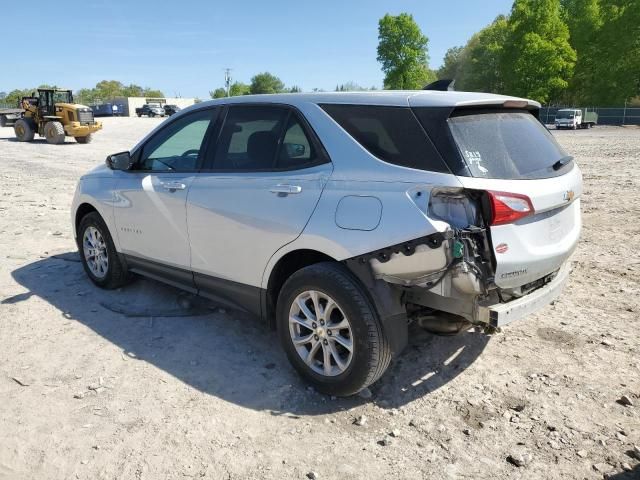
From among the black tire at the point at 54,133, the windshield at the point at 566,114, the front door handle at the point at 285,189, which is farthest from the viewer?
the windshield at the point at 566,114

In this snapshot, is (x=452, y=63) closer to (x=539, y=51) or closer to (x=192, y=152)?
(x=539, y=51)

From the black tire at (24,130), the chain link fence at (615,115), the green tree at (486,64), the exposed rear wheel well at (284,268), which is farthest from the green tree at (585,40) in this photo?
the exposed rear wheel well at (284,268)

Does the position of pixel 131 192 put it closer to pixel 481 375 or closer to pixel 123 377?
pixel 123 377

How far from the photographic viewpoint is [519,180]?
301cm

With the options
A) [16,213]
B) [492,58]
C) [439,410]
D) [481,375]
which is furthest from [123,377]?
[492,58]

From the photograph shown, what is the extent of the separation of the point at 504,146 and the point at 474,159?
340 millimetres

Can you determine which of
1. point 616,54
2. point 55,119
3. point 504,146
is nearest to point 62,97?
point 55,119

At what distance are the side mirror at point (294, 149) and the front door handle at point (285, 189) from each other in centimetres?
23

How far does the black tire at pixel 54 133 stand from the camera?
24.4 m

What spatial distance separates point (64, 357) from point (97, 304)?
3.41ft

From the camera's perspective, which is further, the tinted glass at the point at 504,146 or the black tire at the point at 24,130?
the black tire at the point at 24,130

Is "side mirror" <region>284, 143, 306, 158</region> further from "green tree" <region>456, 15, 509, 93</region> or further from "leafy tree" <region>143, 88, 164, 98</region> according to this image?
"leafy tree" <region>143, 88, 164, 98</region>

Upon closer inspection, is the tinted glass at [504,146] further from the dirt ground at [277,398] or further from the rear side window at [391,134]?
the dirt ground at [277,398]

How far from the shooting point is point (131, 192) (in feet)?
15.3
